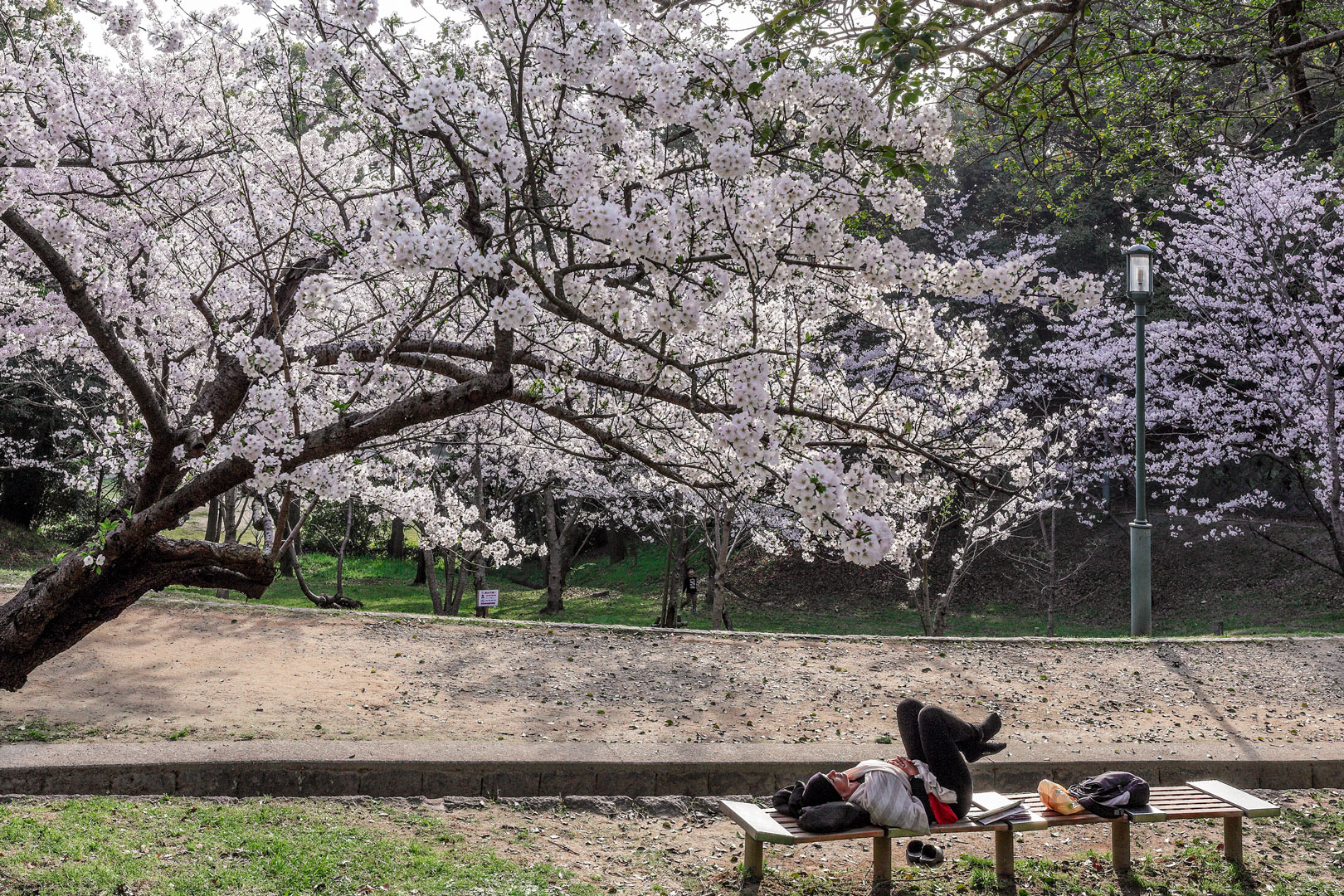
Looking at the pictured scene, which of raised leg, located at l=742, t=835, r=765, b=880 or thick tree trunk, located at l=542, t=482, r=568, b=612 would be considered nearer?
raised leg, located at l=742, t=835, r=765, b=880

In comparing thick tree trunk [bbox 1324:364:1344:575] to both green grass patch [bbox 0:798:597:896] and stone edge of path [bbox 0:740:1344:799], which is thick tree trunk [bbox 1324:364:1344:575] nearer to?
stone edge of path [bbox 0:740:1344:799]

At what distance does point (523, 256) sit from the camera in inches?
170

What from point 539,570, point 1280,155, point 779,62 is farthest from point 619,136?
point 539,570

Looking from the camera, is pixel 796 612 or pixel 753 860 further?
pixel 796 612

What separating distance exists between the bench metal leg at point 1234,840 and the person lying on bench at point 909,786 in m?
1.30

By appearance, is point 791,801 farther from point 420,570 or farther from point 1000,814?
point 420,570

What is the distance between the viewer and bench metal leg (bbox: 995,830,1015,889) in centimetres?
452

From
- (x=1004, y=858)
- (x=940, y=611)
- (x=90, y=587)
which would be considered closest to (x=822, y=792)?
(x=1004, y=858)

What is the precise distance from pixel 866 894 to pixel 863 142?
3.35m

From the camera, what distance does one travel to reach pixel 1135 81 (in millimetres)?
7070

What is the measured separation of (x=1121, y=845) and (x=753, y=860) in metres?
1.84

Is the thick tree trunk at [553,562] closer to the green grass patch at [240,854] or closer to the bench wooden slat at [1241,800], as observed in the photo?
the green grass patch at [240,854]

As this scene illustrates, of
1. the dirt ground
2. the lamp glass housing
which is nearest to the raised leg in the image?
the dirt ground

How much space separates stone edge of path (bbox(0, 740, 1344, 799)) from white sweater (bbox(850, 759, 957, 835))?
1.44 metres
